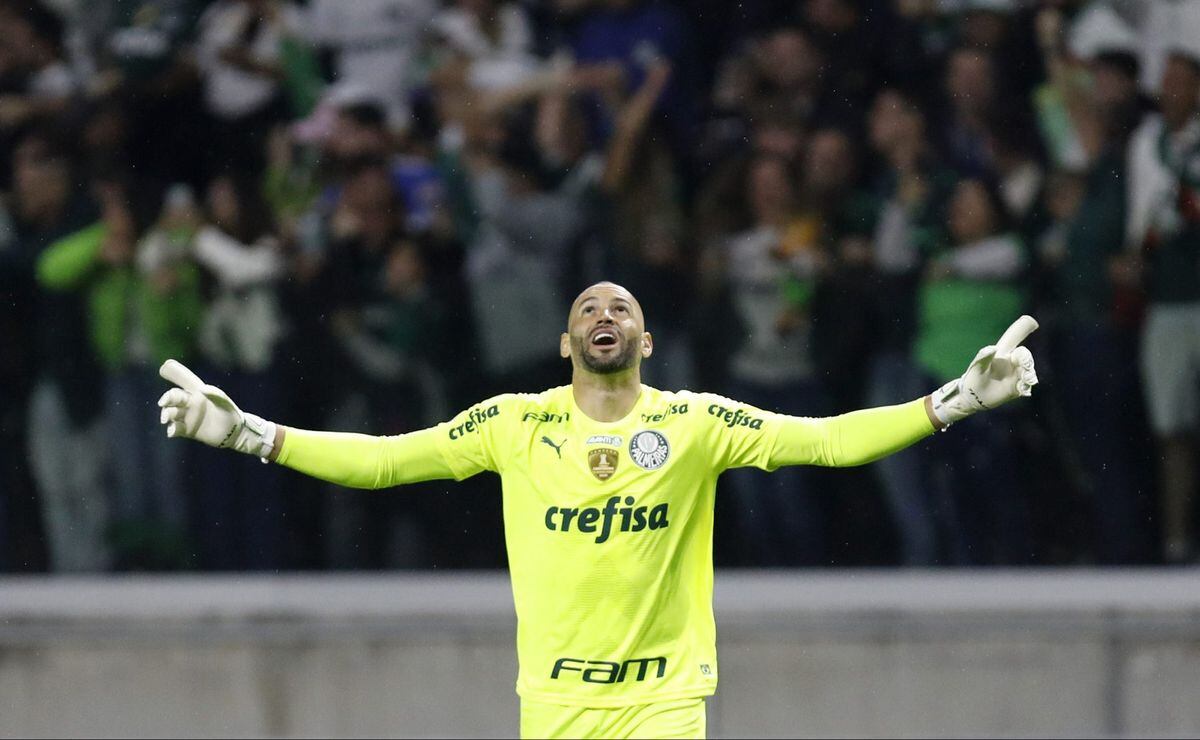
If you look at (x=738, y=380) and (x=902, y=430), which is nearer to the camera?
(x=902, y=430)

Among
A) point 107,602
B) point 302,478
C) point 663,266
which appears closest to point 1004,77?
point 663,266

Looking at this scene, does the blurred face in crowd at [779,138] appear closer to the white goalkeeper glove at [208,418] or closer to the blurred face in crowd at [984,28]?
the blurred face in crowd at [984,28]

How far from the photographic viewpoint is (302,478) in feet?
31.9

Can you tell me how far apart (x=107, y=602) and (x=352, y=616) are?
1167mm

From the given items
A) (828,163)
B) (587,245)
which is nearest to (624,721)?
(587,245)

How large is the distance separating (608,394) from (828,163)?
13.6 feet

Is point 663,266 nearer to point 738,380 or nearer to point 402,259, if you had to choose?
point 738,380

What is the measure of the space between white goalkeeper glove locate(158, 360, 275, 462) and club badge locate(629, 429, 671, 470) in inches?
42.2

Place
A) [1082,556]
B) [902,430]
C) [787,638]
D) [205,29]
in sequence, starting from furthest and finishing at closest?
[205,29]
[1082,556]
[787,638]
[902,430]

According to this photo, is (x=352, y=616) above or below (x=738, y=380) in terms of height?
below

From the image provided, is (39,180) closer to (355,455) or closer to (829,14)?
(829,14)

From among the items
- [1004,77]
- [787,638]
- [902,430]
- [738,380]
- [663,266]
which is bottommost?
[787,638]

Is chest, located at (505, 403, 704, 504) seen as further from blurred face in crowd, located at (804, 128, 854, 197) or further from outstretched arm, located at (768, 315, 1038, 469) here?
blurred face in crowd, located at (804, 128, 854, 197)

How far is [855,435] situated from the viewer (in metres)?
5.45
